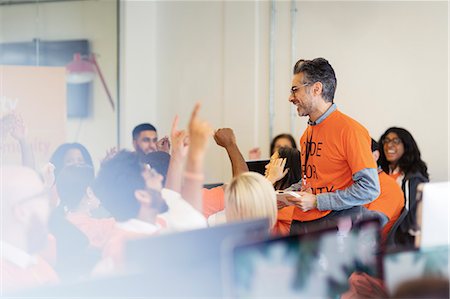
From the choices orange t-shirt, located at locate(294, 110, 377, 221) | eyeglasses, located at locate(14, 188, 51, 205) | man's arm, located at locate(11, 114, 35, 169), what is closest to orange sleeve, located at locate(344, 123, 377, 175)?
orange t-shirt, located at locate(294, 110, 377, 221)

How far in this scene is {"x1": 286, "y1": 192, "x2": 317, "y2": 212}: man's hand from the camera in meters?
3.01

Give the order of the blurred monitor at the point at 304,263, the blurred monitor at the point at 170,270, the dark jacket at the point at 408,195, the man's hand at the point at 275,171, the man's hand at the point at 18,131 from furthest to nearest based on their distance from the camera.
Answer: the dark jacket at the point at 408,195
the man's hand at the point at 275,171
the man's hand at the point at 18,131
the blurred monitor at the point at 304,263
the blurred monitor at the point at 170,270

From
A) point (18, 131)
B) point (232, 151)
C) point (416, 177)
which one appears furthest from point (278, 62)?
point (18, 131)

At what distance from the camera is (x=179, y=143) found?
2.23 metres

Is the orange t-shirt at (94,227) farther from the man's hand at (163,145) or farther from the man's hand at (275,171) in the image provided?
the man's hand at (275,171)

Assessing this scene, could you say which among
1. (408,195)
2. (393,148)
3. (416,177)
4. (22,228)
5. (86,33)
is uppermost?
(86,33)

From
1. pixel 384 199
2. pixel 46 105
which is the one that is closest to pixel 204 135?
pixel 384 199

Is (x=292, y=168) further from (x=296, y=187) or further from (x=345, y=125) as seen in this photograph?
(x=345, y=125)

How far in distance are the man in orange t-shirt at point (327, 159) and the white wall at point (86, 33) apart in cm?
295

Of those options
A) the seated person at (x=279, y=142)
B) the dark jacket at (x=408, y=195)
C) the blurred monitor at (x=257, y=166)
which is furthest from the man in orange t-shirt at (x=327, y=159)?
the seated person at (x=279, y=142)

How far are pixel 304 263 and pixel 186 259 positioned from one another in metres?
0.30

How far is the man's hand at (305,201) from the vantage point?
3.01 metres

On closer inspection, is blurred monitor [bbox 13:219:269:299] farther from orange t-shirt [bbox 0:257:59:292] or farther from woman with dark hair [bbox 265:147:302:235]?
woman with dark hair [bbox 265:147:302:235]

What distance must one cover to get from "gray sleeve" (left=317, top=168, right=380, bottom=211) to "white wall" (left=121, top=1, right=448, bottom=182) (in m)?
2.46
